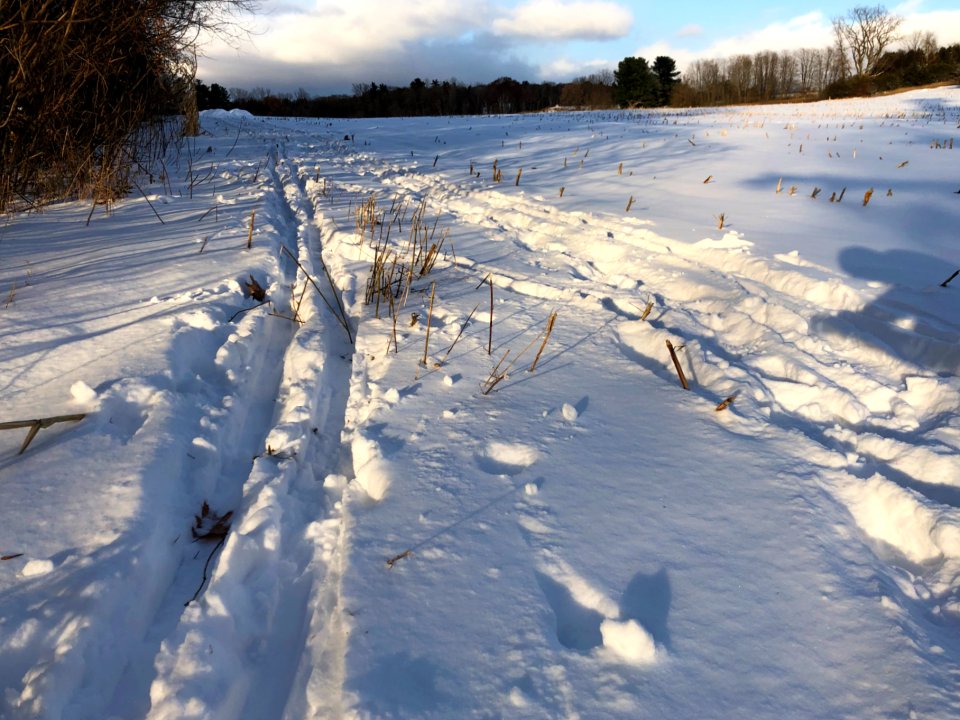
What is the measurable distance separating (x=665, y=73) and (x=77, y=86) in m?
44.7

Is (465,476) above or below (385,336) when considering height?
below

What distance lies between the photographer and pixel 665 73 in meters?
39.7

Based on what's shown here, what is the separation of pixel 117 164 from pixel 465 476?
Answer: 6.26m

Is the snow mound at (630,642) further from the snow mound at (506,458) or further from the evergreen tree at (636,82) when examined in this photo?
the evergreen tree at (636,82)

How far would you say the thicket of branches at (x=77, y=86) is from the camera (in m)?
3.88

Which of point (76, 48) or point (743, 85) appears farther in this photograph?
point (743, 85)

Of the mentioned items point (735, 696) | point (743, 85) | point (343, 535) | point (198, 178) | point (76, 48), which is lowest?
point (735, 696)

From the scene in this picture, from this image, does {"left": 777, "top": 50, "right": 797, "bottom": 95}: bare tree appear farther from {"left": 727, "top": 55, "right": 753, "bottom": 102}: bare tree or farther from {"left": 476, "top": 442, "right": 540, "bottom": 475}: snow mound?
{"left": 476, "top": 442, "right": 540, "bottom": 475}: snow mound

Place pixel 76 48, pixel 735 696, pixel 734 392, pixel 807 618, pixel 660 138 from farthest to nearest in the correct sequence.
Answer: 1. pixel 660 138
2. pixel 76 48
3. pixel 734 392
4. pixel 807 618
5. pixel 735 696

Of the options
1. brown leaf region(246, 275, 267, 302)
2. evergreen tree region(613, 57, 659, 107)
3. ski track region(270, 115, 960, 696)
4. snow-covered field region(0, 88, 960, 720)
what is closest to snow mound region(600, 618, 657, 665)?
snow-covered field region(0, 88, 960, 720)

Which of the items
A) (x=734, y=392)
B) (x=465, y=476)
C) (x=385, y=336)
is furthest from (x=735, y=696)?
(x=385, y=336)

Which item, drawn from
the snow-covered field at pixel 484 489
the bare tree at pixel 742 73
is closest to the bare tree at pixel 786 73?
the bare tree at pixel 742 73

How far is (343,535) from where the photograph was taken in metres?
1.58

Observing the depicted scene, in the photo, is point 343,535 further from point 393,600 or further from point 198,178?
point 198,178
